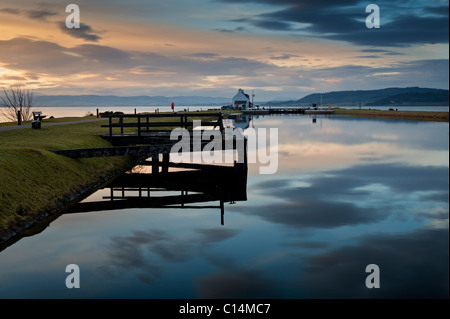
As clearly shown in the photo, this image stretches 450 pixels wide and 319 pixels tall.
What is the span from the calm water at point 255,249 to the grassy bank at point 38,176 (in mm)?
1194

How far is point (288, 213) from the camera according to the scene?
23.2m

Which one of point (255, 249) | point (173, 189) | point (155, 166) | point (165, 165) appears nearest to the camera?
point (255, 249)

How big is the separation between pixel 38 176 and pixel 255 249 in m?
12.4

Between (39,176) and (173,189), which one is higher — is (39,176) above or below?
above

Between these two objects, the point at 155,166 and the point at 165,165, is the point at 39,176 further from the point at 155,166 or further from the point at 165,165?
the point at 165,165

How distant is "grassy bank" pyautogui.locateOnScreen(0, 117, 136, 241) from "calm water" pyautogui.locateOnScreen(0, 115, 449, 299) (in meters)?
1.19

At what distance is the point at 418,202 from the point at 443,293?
1414 cm

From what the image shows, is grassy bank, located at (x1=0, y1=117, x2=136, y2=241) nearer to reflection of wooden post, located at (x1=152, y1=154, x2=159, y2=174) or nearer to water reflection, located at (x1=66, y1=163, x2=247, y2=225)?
water reflection, located at (x1=66, y1=163, x2=247, y2=225)

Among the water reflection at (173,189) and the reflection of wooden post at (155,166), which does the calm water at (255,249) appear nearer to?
the water reflection at (173,189)

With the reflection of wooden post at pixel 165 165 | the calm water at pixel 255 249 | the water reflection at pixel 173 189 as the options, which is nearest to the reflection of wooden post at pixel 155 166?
the water reflection at pixel 173 189

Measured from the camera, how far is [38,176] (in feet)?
76.4

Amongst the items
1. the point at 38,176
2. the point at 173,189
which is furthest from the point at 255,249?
the point at 173,189
